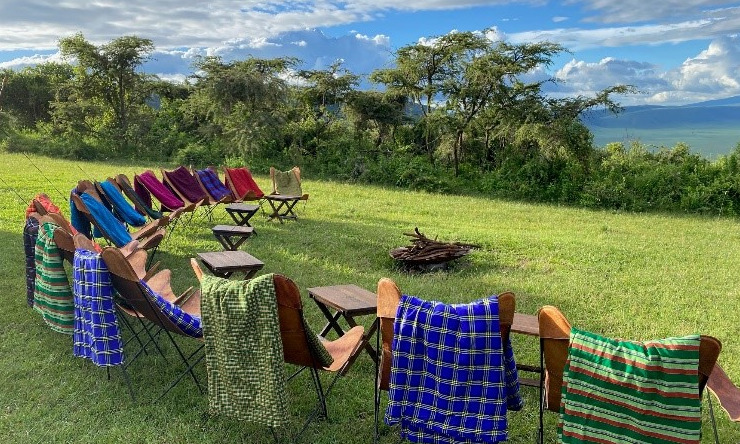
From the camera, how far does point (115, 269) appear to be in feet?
10.3

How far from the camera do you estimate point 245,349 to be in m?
2.78

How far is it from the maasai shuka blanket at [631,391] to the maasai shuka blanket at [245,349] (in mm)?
1281

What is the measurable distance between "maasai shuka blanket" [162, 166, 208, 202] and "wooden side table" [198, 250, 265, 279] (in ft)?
12.3

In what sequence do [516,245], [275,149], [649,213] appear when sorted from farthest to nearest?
[275,149] < [649,213] < [516,245]

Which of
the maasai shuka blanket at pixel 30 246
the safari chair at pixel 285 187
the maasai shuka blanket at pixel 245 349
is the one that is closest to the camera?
the maasai shuka blanket at pixel 245 349

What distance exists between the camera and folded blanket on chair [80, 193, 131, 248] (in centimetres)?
568

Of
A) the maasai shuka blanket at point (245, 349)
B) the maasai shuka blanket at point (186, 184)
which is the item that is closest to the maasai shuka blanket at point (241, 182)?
the maasai shuka blanket at point (186, 184)

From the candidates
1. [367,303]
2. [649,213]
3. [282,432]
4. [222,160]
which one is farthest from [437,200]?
[282,432]

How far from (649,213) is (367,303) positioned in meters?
9.58

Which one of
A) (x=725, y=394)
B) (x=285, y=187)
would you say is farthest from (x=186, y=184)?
(x=725, y=394)

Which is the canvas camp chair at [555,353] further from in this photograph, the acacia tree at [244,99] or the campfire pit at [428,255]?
the acacia tree at [244,99]

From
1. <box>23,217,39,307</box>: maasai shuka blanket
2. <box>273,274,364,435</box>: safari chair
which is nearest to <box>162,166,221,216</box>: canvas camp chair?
<box>23,217,39,307</box>: maasai shuka blanket

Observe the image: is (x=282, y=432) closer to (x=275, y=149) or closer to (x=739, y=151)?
(x=739, y=151)

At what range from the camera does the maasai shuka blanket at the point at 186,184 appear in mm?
A: 8625
